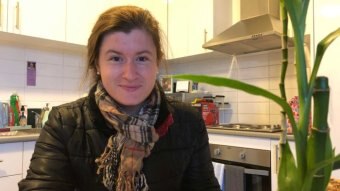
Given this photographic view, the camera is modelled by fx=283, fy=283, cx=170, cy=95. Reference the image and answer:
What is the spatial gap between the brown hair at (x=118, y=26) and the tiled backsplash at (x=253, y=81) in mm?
1530

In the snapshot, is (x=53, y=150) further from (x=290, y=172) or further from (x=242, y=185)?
(x=242, y=185)

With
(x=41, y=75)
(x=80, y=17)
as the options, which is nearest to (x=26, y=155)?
(x=41, y=75)

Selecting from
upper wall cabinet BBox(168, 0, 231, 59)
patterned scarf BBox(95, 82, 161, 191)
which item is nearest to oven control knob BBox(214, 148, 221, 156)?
upper wall cabinet BBox(168, 0, 231, 59)

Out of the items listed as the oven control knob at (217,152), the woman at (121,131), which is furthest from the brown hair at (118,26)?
the oven control knob at (217,152)

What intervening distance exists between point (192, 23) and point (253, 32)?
0.68m

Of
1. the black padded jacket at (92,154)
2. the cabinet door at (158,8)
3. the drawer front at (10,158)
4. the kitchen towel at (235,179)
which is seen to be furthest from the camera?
the cabinet door at (158,8)

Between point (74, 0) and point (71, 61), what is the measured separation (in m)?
0.59

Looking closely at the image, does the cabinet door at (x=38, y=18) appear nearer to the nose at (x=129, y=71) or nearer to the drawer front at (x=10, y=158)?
the drawer front at (x=10, y=158)

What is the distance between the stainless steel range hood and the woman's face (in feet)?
4.23

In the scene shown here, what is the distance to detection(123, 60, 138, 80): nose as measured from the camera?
0.85m

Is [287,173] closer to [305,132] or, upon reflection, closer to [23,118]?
[305,132]

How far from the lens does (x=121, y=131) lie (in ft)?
2.89

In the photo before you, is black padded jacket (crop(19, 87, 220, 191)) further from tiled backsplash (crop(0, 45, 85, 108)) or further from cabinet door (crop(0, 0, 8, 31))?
tiled backsplash (crop(0, 45, 85, 108))

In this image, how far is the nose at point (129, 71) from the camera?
85 centimetres
